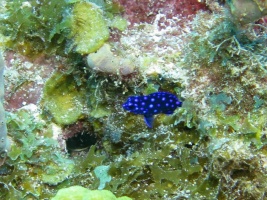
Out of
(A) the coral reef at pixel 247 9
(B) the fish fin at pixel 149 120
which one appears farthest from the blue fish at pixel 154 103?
(A) the coral reef at pixel 247 9

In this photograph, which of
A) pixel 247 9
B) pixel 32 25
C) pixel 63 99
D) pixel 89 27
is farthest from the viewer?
pixel 63 99

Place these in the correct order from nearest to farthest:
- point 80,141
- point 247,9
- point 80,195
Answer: point 80,195, point 247,9, point 80,141

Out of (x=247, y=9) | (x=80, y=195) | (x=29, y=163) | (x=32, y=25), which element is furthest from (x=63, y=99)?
(x=247, y=9)

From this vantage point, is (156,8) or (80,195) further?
(156,8)

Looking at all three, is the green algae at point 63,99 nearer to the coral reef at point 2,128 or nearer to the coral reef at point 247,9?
the coral reef at point 2,128

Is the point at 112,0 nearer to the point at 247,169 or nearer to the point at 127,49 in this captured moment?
the point at 127,49

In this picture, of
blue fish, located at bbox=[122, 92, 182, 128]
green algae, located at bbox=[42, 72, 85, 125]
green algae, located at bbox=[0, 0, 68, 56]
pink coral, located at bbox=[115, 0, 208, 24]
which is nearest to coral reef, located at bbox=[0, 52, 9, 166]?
green algae, located at bbox=[42, 72, 85, 125]

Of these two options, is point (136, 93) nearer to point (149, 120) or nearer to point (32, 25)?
point (149, 120)
